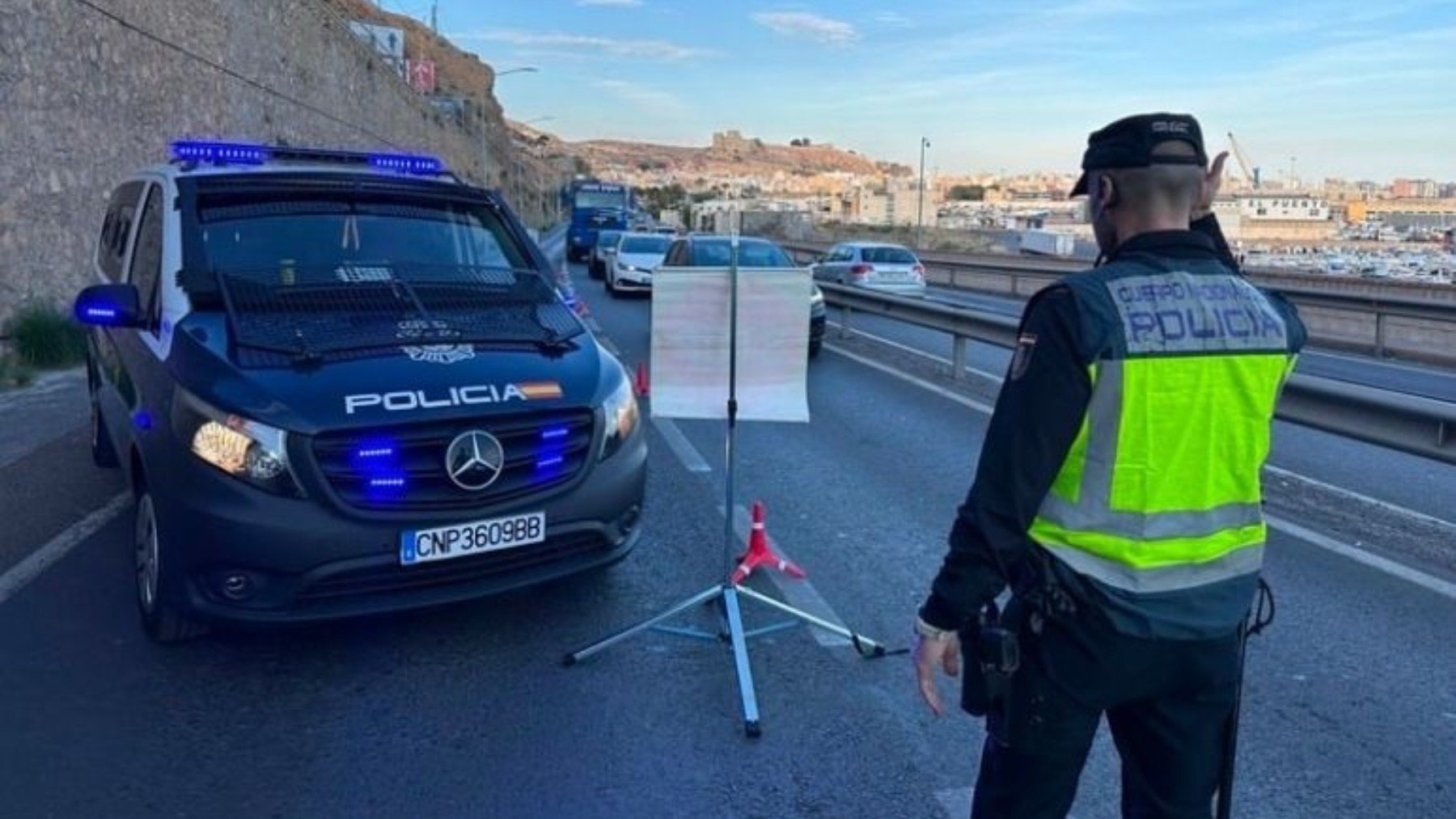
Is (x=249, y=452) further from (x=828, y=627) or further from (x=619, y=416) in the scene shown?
(x=828, y=627)

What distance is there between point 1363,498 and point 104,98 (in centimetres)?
1530

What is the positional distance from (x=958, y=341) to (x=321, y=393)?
968cm

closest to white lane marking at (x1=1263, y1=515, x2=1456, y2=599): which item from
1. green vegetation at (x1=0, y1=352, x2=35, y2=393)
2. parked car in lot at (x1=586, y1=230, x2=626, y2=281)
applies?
green vegetation at (x1=0, y1=352, x2=35, y2=393)

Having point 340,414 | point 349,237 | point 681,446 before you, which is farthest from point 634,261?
point 340,414

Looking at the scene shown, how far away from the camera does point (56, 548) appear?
600 cm

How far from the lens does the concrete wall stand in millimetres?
12406

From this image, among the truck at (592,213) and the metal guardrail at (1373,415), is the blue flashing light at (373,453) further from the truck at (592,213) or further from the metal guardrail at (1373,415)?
the truck at (592,213)

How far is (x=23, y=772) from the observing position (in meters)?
3.65

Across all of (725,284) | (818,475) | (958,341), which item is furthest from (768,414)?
(958,341)

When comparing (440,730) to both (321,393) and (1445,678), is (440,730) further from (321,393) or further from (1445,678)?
(1445,678)

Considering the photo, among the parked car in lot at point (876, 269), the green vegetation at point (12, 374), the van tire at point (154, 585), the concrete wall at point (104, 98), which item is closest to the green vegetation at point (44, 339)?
the green vegetation at point (12, 374)

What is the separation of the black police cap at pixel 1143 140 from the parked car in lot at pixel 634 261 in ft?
75.7

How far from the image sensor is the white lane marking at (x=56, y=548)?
17.9ft

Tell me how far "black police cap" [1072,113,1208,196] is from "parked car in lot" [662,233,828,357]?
12.6 metres
